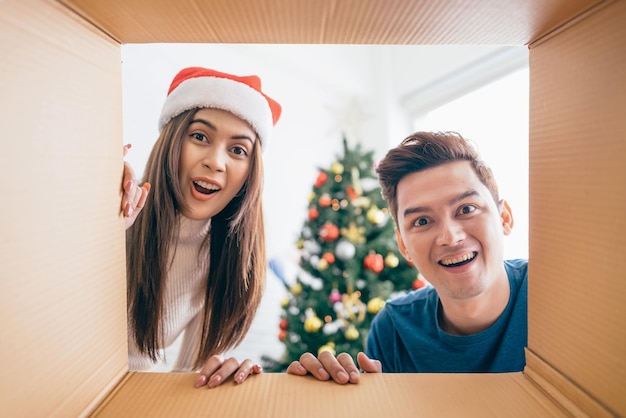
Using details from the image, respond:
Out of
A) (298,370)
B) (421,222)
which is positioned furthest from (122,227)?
(421,222)

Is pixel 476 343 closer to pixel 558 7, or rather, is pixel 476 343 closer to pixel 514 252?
pixel 558 7

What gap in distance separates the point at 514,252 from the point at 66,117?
6.41ft

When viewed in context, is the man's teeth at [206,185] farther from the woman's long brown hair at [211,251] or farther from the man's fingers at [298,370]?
the man's fingers at [298,370]

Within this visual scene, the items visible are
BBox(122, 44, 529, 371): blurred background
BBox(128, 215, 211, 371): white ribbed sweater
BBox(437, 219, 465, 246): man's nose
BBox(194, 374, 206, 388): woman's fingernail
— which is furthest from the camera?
BBox(122, 44, 529, 371): blurred background

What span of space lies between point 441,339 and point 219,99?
786 millimetres

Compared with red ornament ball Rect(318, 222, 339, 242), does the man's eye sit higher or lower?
higher

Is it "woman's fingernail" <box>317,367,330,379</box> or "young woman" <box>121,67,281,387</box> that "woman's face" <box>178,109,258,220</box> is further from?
"woman's fingernail" <box>317,367,330,379</box>

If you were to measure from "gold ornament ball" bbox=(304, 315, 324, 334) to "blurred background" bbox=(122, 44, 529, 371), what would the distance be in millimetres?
301

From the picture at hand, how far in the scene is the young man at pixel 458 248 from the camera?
1.05 meters

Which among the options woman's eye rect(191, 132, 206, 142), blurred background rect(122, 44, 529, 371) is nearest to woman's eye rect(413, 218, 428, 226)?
woman's eye rect(191, 132, 206, 142)

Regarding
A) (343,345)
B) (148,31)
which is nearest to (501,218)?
(148,31)

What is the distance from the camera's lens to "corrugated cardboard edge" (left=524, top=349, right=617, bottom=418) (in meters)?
0.48

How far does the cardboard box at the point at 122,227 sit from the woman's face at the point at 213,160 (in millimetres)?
536

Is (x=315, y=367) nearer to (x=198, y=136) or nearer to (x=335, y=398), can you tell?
(x=335, y=398)
